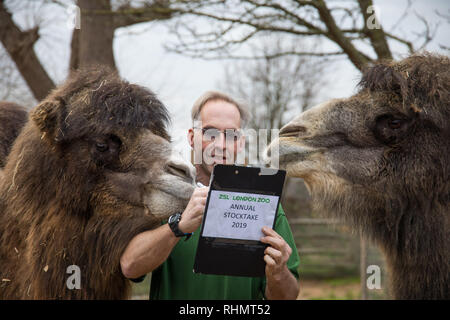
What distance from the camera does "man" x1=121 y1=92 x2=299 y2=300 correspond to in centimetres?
279

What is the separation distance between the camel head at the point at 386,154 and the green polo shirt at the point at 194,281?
24.2 inches

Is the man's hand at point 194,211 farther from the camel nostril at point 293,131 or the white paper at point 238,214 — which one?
the camel nostril at point 293,131

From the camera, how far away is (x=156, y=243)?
2.88 meters

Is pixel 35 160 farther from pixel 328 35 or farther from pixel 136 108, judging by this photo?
pixel 328 35

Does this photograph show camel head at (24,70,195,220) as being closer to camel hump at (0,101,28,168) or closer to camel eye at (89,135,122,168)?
camel eye at (89,135,122,168)

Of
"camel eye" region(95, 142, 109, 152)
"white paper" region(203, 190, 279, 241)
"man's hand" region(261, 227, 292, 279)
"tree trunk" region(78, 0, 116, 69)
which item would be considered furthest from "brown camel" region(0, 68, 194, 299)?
"tree trunk" region(78, 0, 116, 69)

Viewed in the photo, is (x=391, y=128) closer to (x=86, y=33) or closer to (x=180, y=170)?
(x=180, y=170)

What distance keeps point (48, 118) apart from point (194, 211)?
126 cm

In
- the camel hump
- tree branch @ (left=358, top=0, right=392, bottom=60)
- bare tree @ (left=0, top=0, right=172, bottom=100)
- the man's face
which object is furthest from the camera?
bare tree @ (left=0, top=0, right=172, bottom=100)

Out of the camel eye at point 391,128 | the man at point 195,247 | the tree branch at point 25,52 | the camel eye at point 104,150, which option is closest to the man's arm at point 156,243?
the man at point 195,247

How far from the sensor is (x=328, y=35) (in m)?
6.19

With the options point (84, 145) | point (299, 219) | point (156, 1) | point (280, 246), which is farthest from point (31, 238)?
point (299, 219)

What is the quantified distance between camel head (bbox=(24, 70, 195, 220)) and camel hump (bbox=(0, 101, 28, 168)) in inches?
43.2

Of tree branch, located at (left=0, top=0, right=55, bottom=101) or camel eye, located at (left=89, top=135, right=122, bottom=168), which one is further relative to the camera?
tree branch, located at (left=0, top=0, right=55, bottom=101)
